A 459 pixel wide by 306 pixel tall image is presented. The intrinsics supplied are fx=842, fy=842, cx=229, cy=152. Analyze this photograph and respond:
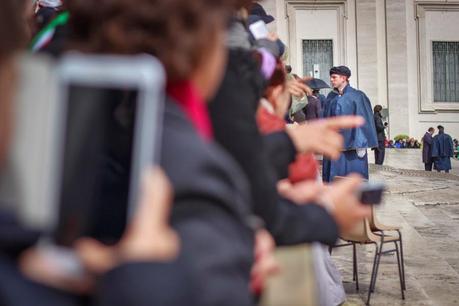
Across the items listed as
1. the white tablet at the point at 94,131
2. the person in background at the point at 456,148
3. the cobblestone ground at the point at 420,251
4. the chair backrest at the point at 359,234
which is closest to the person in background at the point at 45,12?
the white tablet at the point at 94,131

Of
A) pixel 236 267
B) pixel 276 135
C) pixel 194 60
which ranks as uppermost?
pixel 194 60

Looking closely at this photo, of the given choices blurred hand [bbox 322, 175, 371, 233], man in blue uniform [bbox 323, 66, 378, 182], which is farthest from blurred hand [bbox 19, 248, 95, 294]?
man in blue uniform [bbox 323, 66, 378, 182]

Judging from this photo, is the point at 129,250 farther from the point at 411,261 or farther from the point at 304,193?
the point at 411,261

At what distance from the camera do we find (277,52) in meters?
2.32

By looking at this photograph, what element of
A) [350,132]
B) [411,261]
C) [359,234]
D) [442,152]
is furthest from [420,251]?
[442,152]

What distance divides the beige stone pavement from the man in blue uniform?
2.25ft

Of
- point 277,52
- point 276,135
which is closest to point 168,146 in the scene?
point 276,135

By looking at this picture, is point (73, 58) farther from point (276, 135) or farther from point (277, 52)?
point (277, 52)

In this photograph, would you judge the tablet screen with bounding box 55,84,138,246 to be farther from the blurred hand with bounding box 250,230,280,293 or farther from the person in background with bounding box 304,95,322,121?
the person in background with bounding box 304,95,322,121

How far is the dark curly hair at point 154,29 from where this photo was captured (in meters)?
1.04

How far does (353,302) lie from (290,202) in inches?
178

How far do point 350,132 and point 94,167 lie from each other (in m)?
9.09

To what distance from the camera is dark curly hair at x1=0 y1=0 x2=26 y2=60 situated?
98cm

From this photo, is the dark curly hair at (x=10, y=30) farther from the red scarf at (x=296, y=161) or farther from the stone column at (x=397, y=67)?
the stone column at (x=397, y=67)
